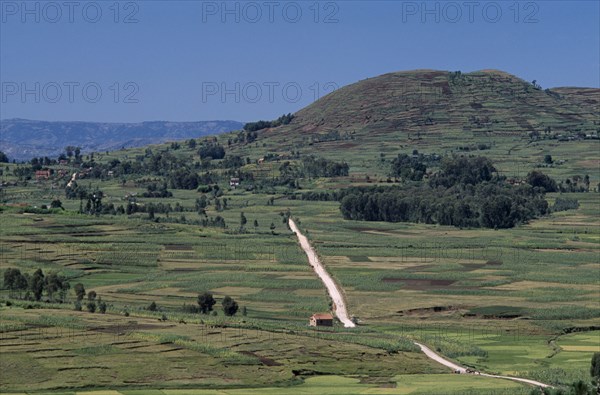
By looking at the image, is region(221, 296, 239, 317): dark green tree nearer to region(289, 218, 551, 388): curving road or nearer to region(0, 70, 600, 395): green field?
region(0, 70, 600, 395): green field

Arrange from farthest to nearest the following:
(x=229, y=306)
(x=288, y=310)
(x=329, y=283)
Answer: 1. (x=329, y=283)
2. (x=288, y=310)
3. (x=229, y=306)

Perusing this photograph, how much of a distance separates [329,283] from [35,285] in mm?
35351

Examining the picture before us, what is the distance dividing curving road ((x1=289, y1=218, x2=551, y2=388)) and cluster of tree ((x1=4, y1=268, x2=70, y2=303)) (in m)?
29.8

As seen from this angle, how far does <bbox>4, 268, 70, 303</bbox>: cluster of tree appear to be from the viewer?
12712 centimetres

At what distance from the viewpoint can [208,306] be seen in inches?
4904

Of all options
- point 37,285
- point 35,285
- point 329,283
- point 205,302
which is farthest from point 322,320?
point 35,285

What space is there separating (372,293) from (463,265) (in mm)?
26824

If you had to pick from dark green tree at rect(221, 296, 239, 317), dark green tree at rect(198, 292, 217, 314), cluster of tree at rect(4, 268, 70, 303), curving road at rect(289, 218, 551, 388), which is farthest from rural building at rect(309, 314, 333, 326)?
cluster of tree at rect(4, 268, 70, 303)

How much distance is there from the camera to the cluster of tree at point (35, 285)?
127 metres

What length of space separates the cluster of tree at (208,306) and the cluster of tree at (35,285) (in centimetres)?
1387

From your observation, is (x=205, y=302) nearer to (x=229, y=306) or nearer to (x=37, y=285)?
(x=229, y=306)

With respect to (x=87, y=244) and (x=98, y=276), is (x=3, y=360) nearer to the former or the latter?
(x=98, y=276)

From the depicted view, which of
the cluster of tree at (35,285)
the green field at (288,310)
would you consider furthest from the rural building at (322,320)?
the cluster of tree at (35,285)

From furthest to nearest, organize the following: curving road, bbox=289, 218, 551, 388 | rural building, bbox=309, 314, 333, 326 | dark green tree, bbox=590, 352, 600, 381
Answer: rural building, bbox=309, 314, 333, 326 → curving road, bbox=289, 218, 551, 388 → dark green tree, bbox=590, 352, 600, 381
